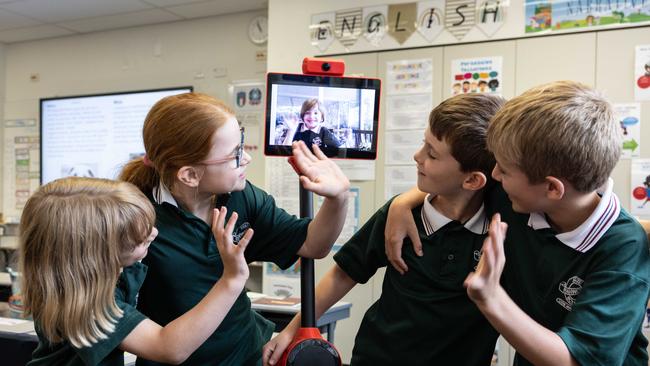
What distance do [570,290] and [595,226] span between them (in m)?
0.11

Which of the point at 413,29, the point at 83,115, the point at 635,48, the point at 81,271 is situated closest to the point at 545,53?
the point at 635,48

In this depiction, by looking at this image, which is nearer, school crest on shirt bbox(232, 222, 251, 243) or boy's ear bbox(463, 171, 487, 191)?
boy's ear bbox(463, 171, 487, 191)

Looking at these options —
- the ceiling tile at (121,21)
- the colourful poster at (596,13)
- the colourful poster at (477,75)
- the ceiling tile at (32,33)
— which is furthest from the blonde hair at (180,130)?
the ceiling tile at (32,33)

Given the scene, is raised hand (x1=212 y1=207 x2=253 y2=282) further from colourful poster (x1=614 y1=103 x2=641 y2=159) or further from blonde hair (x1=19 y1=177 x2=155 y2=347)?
colourful poster (x1=614 y1=103 x2=641 y2=159)

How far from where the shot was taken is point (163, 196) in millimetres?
1182

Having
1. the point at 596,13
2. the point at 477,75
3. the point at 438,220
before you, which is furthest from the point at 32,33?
the point at 438,220

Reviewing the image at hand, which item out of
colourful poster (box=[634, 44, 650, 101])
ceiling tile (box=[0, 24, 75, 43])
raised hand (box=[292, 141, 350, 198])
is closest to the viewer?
raised hand (box=[292, 141, 350, 198])

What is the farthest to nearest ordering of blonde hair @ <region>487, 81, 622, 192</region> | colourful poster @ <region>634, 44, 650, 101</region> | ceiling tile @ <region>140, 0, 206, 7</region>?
ceiling tile @ <region>140, 0, 206, 7</region> < colourful poster @ <region>634, 44, 650, 101</region> < blonde hair @ <region>487, 81, 622, 192</region>

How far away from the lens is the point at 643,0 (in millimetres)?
2807

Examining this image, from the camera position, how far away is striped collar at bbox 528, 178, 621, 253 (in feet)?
2.98

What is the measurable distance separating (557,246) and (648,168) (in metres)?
2.22

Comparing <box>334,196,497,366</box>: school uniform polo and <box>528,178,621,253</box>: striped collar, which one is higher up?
<box>528,178,621,253</box>: striped collar

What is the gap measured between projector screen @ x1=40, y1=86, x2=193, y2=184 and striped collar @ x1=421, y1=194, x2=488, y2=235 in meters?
3.64

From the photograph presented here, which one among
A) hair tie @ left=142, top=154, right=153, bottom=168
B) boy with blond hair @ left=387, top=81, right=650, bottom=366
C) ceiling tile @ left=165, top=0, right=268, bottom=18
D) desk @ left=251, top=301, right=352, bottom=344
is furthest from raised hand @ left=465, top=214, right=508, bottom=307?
ceiling tile @ left=165, top=0, right=268, bottom=18
